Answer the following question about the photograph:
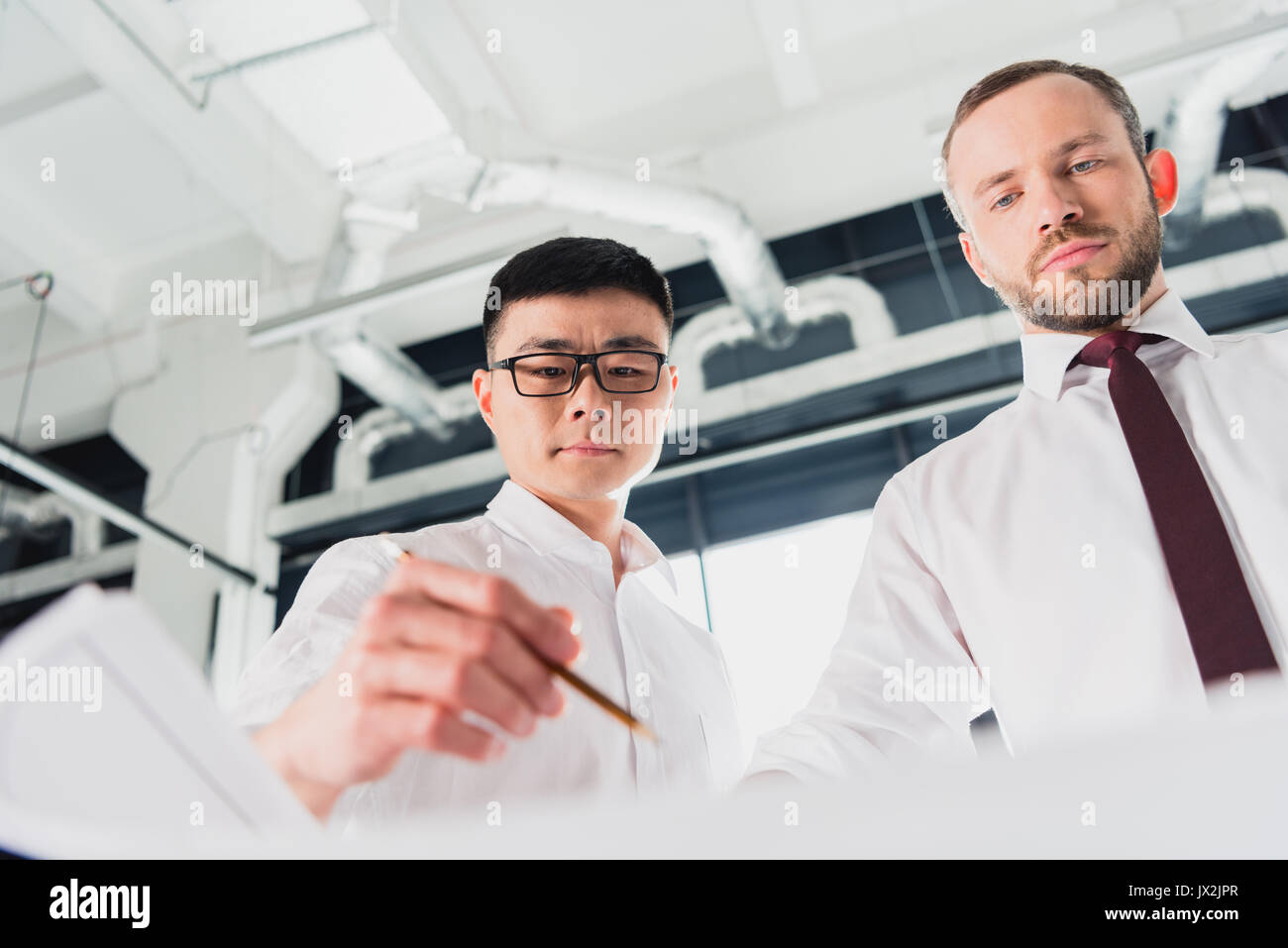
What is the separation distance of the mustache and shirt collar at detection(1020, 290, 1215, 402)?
12 cm

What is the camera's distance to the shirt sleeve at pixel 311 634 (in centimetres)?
70

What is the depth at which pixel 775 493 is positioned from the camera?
4.79 meters

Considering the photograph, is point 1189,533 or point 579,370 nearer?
point 1189,533

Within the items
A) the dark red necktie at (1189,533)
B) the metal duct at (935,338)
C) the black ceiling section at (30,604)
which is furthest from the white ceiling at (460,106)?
the dark red necktie at (1189,533)

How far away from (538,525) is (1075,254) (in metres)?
0.76

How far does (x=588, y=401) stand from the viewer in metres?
1.18

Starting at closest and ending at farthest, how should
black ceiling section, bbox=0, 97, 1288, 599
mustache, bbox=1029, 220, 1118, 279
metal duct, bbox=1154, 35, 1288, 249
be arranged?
mustache, bbox=1029, 220, 1118, 279, metal duct, bbox=1154, 35, 1288, 249, black ceiling section, bbox=0, 97, 1288, 599

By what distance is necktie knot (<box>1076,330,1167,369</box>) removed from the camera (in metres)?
1.08

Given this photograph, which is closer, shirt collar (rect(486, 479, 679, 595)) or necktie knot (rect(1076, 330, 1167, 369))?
necktie knot (rect(1076, 330, 1167, 369))

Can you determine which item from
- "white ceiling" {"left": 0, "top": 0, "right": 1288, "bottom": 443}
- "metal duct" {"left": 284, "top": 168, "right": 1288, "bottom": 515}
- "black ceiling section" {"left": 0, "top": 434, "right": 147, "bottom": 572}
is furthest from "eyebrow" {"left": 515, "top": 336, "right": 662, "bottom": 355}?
"black ceiling section" {"left": 0, "top": 434, "right": 147, "bottom": 572}

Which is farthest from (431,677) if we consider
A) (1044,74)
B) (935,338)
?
(935,338)

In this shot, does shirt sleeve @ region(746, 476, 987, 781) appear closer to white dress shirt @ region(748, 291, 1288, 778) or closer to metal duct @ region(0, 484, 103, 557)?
white dress shirt @ region(748, 291, 1288, 778)

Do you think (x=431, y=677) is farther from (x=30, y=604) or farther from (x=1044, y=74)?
(x=30, y=604)
